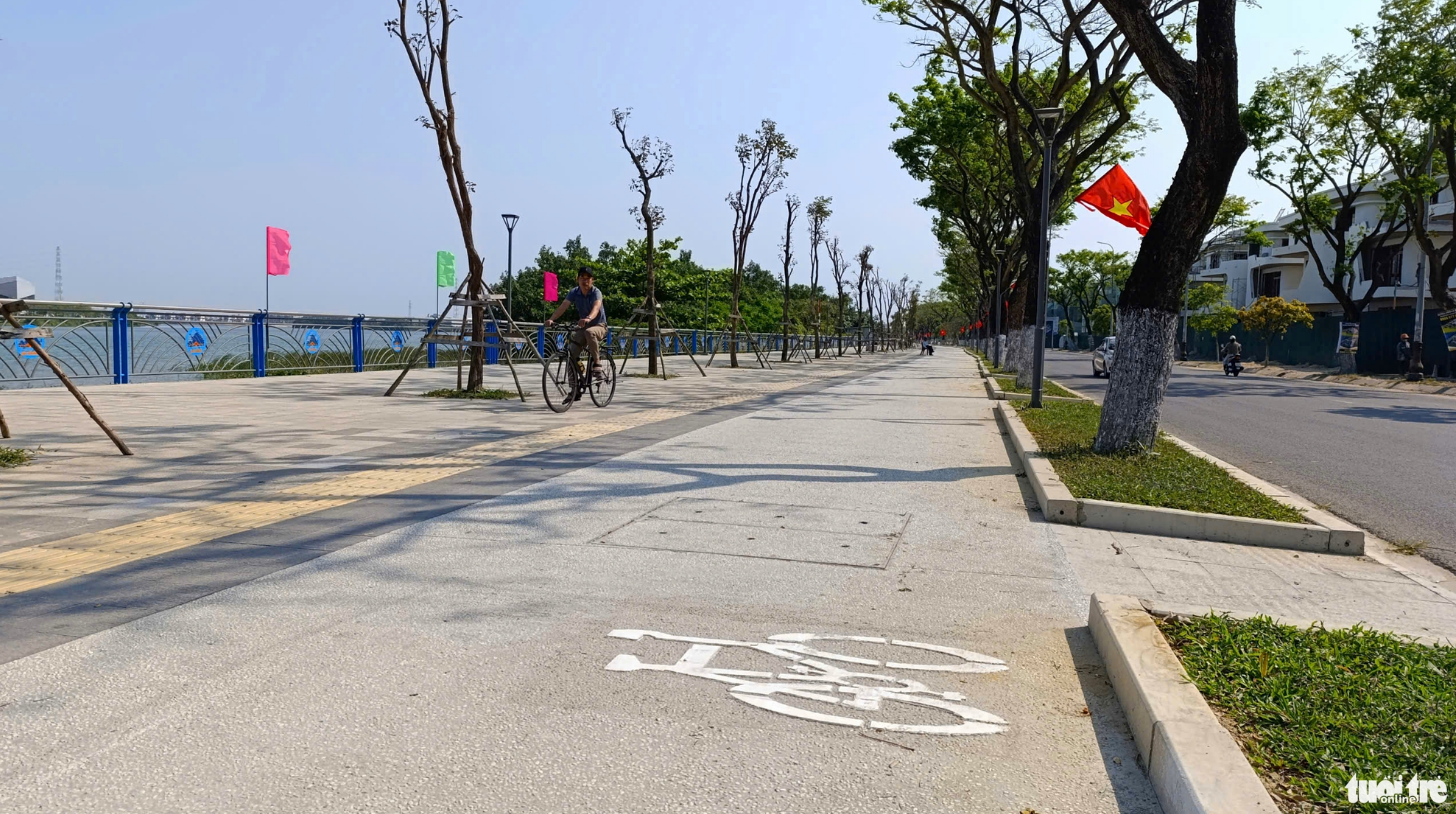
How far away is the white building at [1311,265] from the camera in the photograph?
51531 millimetres

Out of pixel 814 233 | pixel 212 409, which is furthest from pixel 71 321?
pixel 814 233

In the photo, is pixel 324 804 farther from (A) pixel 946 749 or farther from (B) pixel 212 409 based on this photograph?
(B) pixel 212 409

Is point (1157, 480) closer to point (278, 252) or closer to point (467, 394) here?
point (467, 394)

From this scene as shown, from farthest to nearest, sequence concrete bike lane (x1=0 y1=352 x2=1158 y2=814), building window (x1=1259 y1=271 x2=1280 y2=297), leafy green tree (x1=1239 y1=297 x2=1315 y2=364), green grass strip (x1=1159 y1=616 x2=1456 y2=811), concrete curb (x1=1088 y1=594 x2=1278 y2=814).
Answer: building window (x1=1259 y1=271 x2=1280 y2=297)
leafy green tree (x1=1239 y1=297 x2=1315 y2=364)
concrete bike lane (x1=0 y1=352 x2=1158 y2=814)
green grass strip (x1=1159 y1=616 x2=1456 y2=811)
concrete curb (x1=1088 y1=594 x2=1278 y2=814)

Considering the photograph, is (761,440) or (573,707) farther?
(761,440)

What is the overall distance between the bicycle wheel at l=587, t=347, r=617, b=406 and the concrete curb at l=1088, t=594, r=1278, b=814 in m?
10.9

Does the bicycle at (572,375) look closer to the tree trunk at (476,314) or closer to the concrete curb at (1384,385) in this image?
the tree trunk at (476,314)

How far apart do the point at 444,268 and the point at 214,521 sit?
3384cm

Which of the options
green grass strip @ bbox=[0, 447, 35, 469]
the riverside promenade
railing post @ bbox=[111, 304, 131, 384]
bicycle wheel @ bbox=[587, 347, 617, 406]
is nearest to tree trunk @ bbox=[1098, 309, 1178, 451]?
the riverside promenade

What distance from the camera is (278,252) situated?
1154 inches

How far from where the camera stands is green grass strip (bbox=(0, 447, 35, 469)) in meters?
7.44

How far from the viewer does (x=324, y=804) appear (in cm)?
249

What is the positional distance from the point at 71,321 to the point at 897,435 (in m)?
13.7

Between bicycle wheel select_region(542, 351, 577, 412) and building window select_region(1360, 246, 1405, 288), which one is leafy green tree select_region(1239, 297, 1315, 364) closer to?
building window select_region(1360, 246, 1405, 288)
